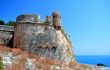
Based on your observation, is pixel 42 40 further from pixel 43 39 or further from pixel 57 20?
pixel 57 20

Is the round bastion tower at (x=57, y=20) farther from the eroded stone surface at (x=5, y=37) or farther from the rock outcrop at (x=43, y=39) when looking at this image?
the eroded stone surface at (x=5, y=37)

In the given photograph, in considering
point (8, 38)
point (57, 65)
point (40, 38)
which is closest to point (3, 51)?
point (57, 65)

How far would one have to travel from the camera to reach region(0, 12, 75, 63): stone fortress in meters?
29.5

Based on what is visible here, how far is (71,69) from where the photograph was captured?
24.4 meters

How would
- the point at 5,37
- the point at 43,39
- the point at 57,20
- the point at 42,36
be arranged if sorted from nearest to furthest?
the point at 43,39
the point at 42,36
the point at 57,20
the point at 5,37

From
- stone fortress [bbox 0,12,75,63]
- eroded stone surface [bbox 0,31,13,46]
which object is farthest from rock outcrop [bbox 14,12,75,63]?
eroded stone surface [bbox 0,31,13,46]

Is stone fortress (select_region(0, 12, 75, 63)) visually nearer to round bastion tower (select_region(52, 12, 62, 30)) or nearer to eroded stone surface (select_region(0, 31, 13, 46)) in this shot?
round bastion tower (select_region(52, 12, 62, 30))

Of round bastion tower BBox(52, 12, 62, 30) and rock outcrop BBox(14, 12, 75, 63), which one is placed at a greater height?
round bastion tower BBox(52, 12, 62, 30)

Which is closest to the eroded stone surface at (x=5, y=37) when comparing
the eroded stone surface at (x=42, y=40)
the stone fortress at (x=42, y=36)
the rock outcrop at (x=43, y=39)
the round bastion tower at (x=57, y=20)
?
the stone fortress at (x=42, y=36)

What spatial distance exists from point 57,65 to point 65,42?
7.34 meters

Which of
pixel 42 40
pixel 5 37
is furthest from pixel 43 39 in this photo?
pixel 5 37

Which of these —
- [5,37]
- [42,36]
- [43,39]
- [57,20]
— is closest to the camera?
[43,39]

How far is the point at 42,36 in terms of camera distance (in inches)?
1171

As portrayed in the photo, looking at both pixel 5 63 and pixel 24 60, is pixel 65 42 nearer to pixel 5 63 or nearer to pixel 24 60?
pixel 24 60
